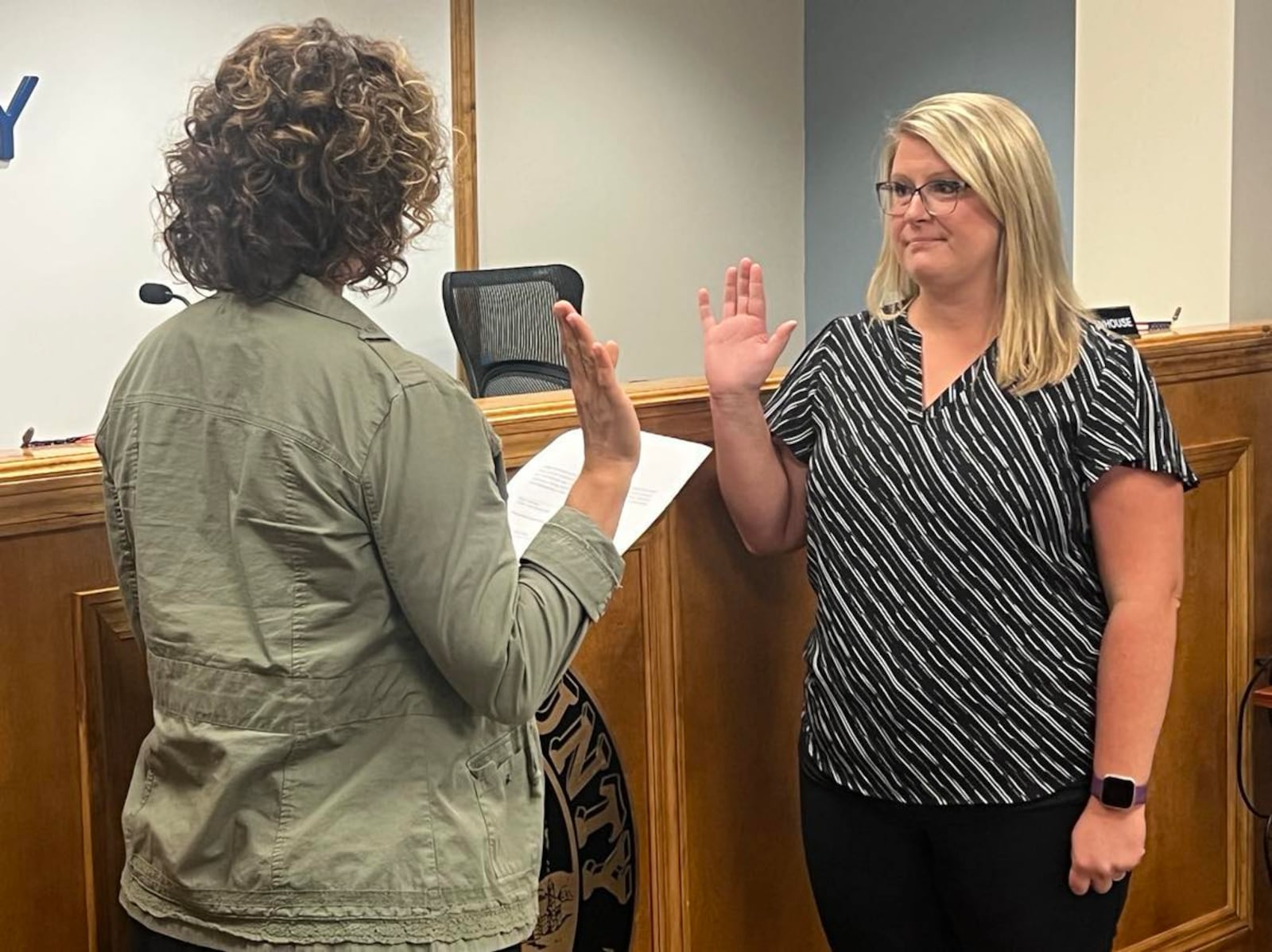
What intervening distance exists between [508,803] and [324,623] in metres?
0.21

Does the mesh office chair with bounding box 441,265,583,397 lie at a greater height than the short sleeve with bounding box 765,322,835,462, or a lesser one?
greater

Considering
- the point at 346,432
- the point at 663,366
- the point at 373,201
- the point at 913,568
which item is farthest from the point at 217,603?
the point at 663,366

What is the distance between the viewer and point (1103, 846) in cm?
169

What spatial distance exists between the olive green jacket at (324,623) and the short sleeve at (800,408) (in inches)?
26.2

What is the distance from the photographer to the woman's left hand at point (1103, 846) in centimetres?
169

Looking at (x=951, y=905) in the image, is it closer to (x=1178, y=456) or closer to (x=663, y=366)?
(x=1178, y=456)

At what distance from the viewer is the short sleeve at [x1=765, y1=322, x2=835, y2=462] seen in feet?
6.00

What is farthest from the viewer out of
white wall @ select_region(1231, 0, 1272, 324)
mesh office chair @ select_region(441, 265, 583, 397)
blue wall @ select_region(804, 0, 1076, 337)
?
blue wall @ select_region(804, 0, 1076, 337)

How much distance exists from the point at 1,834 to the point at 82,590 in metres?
0.22

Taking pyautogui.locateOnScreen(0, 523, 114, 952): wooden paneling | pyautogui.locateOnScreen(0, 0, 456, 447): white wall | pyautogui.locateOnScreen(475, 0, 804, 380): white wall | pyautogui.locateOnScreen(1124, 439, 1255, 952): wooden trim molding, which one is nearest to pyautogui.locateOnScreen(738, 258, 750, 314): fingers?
pyautogui.locateOnScreen(0, 523, 114, 952): wooden paneling

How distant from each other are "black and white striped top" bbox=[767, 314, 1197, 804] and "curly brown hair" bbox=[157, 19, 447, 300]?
2.38 ft

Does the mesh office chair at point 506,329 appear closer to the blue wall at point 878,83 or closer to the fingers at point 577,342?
the blue wall at point 878,83

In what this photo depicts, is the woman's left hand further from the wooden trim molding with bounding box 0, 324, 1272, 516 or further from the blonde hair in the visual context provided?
the wooden trim molding with bounding box 0, 324, 1272, 516

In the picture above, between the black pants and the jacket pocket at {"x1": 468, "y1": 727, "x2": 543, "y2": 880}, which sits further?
the black pants
